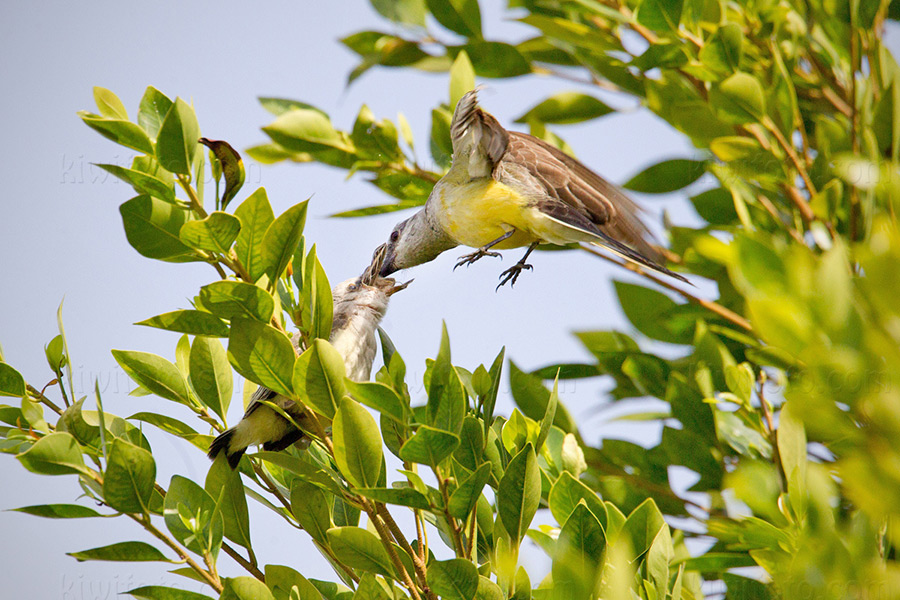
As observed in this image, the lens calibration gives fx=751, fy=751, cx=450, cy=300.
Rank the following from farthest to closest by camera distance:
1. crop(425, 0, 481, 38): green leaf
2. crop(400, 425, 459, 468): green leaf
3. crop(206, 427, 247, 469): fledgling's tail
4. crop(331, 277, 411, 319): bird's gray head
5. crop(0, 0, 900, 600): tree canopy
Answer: crop(331, 277, 411, 319): bird's gray head → crop(425, 0, 481, 38): green leaf → crop(206, 427, 247, 469): fledgling's tail → crop(400, 425, 459, 468): green leaf → crop(0, 0, 900, 600): tree canopy

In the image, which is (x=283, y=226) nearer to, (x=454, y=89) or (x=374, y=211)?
(x=454, y=89)

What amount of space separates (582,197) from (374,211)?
64 cm

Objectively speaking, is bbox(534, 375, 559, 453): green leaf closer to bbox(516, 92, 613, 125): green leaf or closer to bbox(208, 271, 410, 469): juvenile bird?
bbox(208, 271, 410, 469): juvenile bird

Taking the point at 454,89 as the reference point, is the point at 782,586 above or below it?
below

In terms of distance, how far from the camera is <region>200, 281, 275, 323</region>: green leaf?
1035 mm

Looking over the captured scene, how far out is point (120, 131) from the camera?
3.64 feet

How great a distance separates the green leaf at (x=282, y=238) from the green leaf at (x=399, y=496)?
0.34 metres

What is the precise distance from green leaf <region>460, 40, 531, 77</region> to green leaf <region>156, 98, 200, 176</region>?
4.52ft

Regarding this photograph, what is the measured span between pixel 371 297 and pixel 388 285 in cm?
7

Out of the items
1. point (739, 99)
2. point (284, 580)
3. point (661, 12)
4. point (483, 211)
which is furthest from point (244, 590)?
point (661, 12)

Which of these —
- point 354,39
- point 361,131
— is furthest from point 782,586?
point 354,39

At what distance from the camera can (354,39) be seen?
2469mm

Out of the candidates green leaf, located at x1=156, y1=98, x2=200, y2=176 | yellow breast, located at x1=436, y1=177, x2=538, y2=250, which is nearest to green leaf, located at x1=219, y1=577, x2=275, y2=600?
green leaf, located at x1=156, y1=98, x2=200, y2=176

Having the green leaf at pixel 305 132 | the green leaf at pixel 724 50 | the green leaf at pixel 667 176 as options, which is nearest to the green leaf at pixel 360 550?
the green leaf at pixel 305 132
